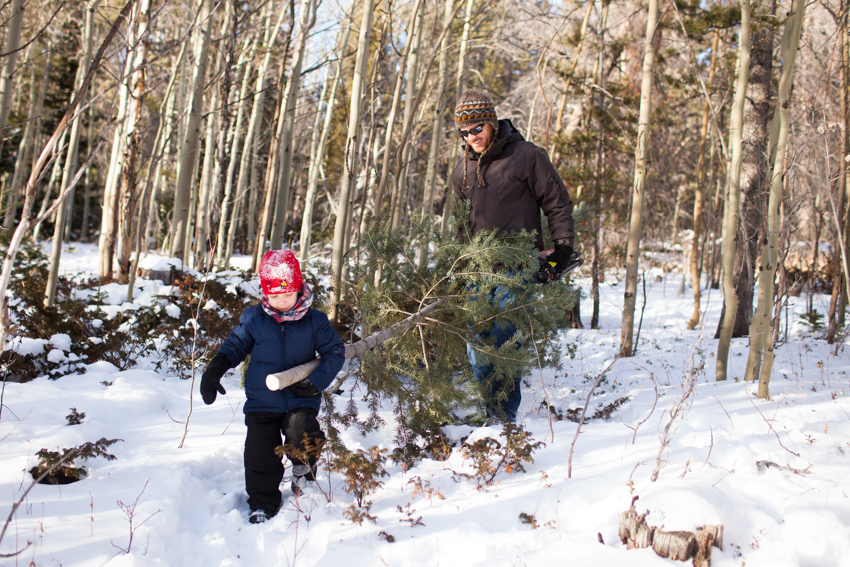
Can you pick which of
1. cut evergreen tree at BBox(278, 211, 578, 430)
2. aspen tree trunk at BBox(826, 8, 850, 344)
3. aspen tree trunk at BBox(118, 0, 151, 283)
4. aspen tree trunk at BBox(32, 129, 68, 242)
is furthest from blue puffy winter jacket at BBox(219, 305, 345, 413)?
aspen tree trunk at BBox(826, 8, 850, 344)

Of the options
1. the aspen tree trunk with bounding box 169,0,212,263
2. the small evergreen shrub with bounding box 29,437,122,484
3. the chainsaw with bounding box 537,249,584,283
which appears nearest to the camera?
the small evergreen shrub with bounding box 29,437,122,484

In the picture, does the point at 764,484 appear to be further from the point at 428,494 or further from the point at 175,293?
the point at 175,293

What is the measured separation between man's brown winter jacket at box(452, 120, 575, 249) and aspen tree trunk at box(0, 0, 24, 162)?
2.86 m

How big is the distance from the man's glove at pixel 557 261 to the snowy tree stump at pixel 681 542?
5.04ft

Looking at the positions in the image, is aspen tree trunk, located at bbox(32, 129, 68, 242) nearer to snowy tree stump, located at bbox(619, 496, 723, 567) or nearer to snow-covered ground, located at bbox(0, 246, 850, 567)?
snow-covered ground, located at bbox(0, 246, 850, 567)

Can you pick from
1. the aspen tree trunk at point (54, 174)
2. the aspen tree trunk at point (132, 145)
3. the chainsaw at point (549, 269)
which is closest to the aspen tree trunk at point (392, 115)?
the chainsaw at point (549, 269)

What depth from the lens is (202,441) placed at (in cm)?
329

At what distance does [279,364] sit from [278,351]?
0.23 ft

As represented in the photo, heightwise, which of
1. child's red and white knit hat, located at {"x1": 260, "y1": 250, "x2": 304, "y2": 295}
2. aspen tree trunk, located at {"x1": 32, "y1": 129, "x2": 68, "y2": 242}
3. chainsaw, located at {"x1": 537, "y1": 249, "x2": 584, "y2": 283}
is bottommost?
child's red and white knit hat, located at {"x1": 260, "y1": 250, "x2": 304, "y2": 295}

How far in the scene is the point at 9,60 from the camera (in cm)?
400

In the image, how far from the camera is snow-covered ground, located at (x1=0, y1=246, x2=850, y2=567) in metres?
2.25

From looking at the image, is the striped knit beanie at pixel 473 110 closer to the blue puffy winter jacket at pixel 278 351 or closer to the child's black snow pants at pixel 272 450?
the blue puffy winter jacket at pixel 278 351

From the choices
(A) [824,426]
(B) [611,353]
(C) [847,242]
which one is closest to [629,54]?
(C) [847,242]

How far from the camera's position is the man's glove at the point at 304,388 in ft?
9.12
